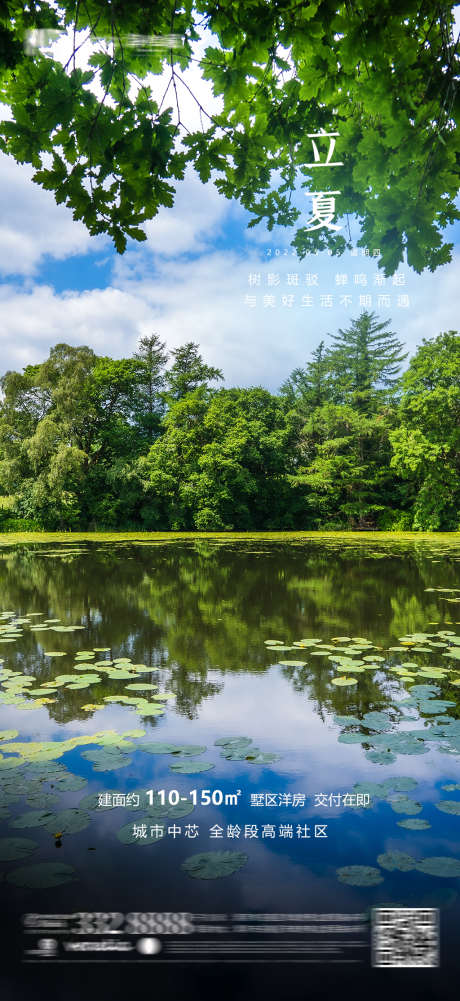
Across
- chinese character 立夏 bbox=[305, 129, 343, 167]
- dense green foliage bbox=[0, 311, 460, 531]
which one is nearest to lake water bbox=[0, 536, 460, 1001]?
chinese character 立夏 bbox=[305, 129, 343, 167]

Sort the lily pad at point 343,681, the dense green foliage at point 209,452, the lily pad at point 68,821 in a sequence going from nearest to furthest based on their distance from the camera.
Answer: the lily pad at point 68,821, the lily pad at point 343,681, the dense green foliage at point 209,452

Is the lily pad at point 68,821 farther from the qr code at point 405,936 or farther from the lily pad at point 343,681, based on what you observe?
the lily pad at point 343,681

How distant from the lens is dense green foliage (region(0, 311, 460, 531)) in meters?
19.3

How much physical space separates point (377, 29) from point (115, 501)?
61.1 ft

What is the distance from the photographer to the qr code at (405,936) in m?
1.45

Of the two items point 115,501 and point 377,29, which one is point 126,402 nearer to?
point 115,501

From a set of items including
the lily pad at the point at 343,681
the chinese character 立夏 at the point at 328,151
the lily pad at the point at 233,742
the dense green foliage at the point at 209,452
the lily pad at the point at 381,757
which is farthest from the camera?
the dense green foliage at the point at 209,452

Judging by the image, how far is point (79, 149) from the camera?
190 centimetres

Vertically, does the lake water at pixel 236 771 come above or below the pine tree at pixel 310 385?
below

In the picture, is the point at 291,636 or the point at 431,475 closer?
the point at 291,636

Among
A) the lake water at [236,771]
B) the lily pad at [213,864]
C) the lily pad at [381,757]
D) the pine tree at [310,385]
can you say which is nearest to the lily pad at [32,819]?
the lake water at [236,771]

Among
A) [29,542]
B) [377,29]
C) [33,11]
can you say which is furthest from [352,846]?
[29,542]

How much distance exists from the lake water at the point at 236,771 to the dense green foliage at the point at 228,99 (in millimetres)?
1885

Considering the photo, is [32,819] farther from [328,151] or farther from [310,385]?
[310,385]
